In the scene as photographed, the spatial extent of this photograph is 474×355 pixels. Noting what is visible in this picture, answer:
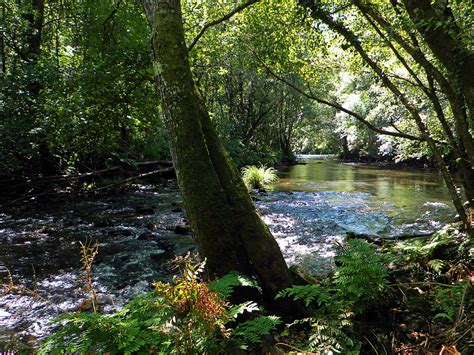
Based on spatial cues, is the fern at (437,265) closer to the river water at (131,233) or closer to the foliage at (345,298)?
the foliage at (345,298)

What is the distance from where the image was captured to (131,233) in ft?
32.4

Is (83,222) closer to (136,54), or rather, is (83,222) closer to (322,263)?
(136,54)

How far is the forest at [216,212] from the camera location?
293 cm

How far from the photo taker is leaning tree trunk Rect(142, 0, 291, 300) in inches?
149

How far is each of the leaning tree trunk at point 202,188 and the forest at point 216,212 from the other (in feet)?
0.06

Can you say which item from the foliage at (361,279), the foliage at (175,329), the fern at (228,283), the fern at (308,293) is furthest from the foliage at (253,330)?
the foliage at (361,279)

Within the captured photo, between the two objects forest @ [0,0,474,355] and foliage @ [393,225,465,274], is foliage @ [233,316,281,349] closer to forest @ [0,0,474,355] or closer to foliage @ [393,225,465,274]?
forest @ [0,0,474,355]

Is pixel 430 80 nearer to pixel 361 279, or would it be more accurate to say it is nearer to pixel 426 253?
pixel 426 253

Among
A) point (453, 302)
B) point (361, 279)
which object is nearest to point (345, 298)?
point (361, 279)

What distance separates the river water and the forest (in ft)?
0.21

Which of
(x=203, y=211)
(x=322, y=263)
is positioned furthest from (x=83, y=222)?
(x=203, y=211)

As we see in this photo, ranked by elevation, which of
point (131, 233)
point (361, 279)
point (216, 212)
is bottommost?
point (131, 233)

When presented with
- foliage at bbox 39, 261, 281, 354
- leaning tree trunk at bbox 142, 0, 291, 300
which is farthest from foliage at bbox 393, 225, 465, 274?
foliage at bbox 39, 261, 281, 354

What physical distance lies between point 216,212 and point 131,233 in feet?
22.3
